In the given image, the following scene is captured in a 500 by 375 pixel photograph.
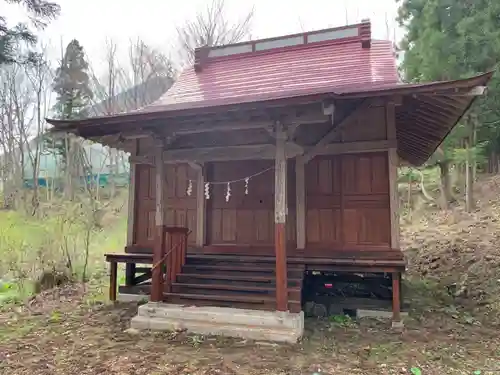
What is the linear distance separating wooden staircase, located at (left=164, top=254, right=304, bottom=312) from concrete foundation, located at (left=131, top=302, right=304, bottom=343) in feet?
0.34

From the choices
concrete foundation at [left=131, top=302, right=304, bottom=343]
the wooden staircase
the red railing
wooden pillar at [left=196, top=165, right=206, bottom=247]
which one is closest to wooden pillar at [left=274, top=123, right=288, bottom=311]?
the wooden staircase

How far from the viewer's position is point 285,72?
7.52 metres

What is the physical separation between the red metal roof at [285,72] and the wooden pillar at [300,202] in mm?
1273

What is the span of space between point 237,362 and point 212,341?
0.70 metres

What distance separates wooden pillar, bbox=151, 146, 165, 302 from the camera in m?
5.44

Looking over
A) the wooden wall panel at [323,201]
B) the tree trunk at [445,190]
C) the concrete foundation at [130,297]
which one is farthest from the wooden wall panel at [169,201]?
the tree trunk at [445,190]

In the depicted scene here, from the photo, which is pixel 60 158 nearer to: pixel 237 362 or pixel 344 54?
pixel 344 54

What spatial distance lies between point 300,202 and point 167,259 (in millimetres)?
2107

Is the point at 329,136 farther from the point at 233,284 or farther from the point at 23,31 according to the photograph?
the point at 23,31

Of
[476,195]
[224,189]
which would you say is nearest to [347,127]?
[224,189]

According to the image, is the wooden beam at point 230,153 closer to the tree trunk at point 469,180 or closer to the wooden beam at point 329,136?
the wooden beam at point 329,136

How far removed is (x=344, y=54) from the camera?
7598 millimetres

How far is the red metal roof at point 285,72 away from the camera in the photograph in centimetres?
671

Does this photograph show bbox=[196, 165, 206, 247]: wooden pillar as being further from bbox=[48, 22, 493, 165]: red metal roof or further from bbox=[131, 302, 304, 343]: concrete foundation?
bbox=[131, 302, 304, 343]: concrete foundation
